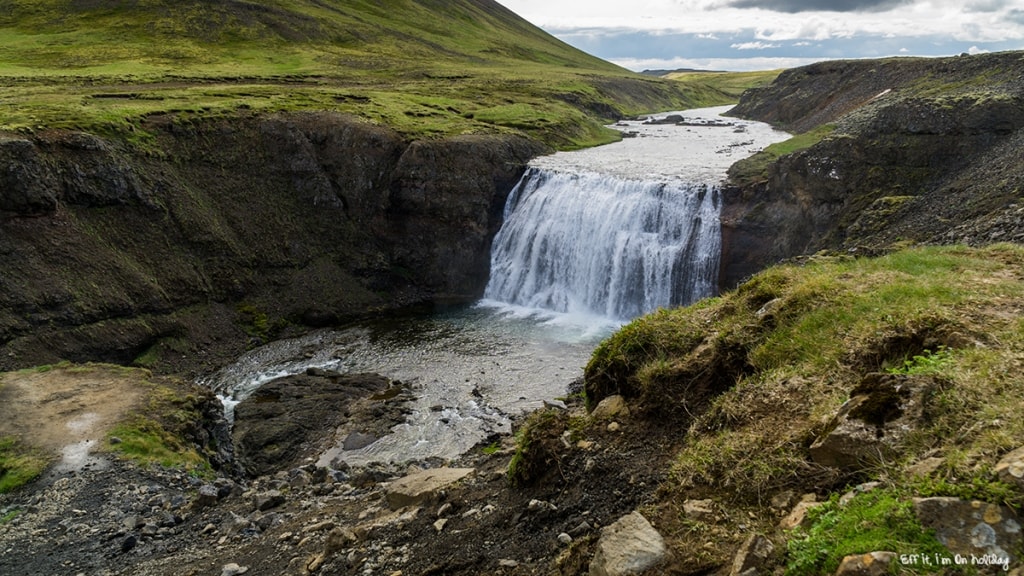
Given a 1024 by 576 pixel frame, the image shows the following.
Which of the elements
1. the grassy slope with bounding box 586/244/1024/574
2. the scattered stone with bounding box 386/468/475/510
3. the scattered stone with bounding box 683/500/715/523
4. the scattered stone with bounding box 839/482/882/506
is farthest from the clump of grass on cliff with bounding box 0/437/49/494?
the scattered stone with bounding box 839/482/882/506

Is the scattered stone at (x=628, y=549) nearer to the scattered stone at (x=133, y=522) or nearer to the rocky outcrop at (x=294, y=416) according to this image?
the scattered stone at (x=133, y=522)

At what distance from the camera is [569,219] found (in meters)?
38.3

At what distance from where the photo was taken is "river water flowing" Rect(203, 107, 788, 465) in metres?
25.1

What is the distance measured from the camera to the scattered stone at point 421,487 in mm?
10383

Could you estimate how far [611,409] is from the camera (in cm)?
945

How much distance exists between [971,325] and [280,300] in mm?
33962

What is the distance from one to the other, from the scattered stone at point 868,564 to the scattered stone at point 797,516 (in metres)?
0.79

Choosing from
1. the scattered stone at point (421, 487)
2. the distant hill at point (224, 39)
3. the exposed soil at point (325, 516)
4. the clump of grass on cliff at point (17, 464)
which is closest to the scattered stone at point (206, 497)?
the exposed soil at point (325, 516)

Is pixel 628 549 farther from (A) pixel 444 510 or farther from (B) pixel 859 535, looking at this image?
(A) pixel 444 510

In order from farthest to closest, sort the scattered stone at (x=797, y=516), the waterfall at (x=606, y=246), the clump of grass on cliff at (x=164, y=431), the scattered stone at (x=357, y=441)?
the waterfall at (x=606, y=246), the scattered stone at (x=357, y=441), the clump of grass on cliff at (x=164, y=431), the scattered stone at (x=797, y=516)

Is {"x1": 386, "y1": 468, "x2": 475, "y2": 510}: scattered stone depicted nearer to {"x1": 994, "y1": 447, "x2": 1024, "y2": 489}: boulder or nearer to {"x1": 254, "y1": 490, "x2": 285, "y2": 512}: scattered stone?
{"x1": 254, "y1": 490, "x2": 285, "y2": 512}: scattered stone

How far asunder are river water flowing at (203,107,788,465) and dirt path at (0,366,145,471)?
17.6 ft

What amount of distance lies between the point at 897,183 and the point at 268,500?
2932 cm

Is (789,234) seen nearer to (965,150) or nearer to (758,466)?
(965,150)
